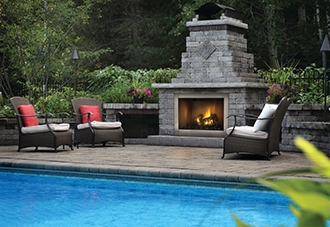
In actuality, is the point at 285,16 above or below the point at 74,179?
above

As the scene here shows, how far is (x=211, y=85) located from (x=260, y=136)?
2832 mm

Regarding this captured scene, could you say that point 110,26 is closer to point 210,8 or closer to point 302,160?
point 210,8

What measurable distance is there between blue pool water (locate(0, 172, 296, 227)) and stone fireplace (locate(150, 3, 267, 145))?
456 cm

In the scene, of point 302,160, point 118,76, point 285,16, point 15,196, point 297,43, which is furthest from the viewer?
point 285,16

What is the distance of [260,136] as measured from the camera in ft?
28.7

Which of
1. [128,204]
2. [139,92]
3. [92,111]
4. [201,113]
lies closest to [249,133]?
[201,113]

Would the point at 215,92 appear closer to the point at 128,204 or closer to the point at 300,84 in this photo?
the point at 300,84

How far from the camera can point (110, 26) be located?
24016 mm

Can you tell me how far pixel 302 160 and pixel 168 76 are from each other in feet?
16.8

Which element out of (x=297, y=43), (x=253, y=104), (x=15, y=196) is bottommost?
(x=15, y=196)

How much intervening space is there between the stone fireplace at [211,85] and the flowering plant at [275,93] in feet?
0.98

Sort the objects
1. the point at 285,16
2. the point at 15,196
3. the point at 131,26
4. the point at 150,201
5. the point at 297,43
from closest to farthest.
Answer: the point at 150,201 → the point at 15,196 → the point at 297,43 → the point at 285,16 → the point at 131,26

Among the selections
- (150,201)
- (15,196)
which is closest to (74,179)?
(15,196)

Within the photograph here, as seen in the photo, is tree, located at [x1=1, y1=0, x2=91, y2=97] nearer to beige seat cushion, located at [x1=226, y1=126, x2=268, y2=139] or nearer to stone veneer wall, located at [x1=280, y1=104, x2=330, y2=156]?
stone veneer wall, located at [x1=280, y1=104, x2=330, y2=156]
